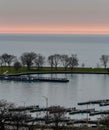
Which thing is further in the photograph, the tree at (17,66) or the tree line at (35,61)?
the tree line at (35,61)

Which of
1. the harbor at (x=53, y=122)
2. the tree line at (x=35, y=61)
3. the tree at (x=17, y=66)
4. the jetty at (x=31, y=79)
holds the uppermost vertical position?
the tree line at (x=35, y=61)

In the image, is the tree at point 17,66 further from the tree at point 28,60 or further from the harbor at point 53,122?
the harbor at point 53,122

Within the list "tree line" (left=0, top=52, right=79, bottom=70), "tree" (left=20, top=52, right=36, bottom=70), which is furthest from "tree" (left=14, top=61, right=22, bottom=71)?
"tree" (left=20, top=52, right=36, bottom=70)

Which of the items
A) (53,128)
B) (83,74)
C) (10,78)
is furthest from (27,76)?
(53,128)

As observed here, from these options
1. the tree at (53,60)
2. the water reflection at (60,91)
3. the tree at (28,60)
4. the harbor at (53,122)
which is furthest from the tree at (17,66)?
the harbor at (53,122)

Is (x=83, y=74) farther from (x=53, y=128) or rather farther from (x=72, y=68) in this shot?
(x=53, y=128)

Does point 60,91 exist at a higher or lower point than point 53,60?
lower

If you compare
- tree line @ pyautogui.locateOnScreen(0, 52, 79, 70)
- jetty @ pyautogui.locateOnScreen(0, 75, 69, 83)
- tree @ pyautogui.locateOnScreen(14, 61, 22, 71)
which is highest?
tree line @ pyautogui.locateOnScreen(0, 52, 79, 70)

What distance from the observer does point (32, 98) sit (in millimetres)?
21703

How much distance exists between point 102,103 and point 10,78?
11.5 metres

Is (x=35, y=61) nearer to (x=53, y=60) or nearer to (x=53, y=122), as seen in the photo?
(x=53, y=60)

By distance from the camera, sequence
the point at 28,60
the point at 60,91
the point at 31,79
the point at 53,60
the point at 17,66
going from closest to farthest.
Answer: the point at 60,91 < the point at 31,79 < the point at 17,66 < the point at 28,60 < the point at 53,60

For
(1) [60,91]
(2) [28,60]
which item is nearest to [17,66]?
(2) [28,60]

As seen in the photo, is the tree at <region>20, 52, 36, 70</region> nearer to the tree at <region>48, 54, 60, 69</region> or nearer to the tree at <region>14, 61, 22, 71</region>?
the tree at <region>14, 61, 22, 71</region>
